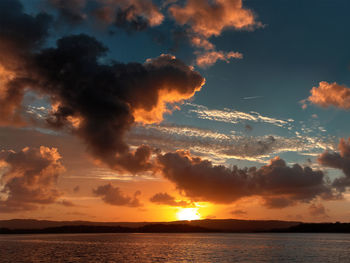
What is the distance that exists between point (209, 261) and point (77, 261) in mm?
43862

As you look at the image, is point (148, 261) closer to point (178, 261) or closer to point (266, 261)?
point (178, 261)

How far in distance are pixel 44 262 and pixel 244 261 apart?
65.0m

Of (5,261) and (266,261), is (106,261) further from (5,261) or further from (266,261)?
(266,261)

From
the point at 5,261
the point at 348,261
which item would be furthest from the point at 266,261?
the point at 5,261

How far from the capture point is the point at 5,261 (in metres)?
105

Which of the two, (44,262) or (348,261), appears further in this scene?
(348,261)

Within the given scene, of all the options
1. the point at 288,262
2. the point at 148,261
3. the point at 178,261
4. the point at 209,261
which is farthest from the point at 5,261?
the point at 288,262

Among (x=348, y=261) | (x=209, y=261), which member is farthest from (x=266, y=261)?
(x=348, y=261)

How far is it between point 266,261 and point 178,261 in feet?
97.7

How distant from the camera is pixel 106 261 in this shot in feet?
344

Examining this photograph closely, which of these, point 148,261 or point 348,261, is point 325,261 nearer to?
point 348,261

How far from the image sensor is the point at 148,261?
349 feet

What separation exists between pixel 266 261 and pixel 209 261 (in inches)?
758

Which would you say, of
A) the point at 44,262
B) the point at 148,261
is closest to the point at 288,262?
the point at 148,261
